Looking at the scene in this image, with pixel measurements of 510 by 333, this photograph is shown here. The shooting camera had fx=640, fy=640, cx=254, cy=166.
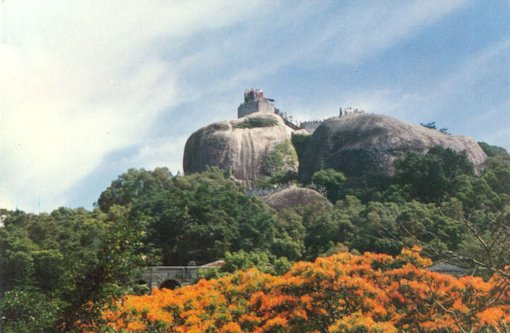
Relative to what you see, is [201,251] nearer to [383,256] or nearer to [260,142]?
[383,256]

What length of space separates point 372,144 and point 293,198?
7.96 meters

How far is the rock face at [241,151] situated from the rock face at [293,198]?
11421 millimetres

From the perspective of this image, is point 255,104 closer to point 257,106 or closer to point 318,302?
point 257,106

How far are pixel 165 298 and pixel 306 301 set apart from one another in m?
2.87

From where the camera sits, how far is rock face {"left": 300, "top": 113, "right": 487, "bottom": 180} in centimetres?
4225

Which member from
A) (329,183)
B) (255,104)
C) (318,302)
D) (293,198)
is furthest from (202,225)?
(255,104)

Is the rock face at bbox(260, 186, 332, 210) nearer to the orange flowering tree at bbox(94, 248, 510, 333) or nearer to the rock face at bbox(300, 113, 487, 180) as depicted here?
the rock face at bbox(300, 113, 487, 180)

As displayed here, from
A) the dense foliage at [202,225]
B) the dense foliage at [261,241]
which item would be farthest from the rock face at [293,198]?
the dense foliage at [202,225]

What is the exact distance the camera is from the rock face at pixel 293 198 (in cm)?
3762

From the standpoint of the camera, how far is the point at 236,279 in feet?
44.8

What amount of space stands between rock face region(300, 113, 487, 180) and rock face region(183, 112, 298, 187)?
5.14m

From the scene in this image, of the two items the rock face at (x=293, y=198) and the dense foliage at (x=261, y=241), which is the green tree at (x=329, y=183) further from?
the rock face at (x=293, y=198)

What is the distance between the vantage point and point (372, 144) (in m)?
42.9

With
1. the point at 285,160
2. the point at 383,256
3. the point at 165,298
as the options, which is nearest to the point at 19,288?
the point at 165,298
